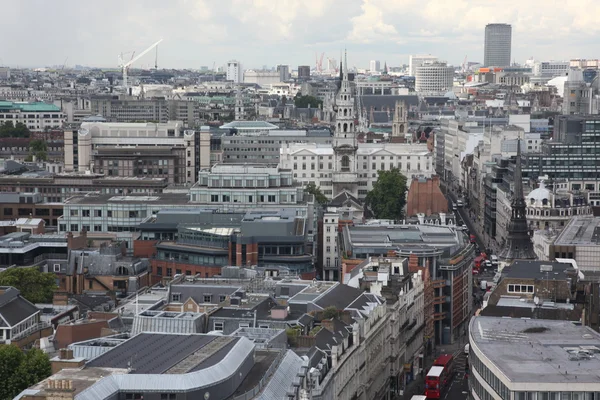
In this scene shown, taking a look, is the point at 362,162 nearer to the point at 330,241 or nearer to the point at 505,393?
the point at 330,241

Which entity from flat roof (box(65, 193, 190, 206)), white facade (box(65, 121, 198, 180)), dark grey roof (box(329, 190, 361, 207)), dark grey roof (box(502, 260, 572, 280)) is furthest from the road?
white facade (box(65, 121, 198, 180))

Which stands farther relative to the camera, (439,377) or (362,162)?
(362,162)

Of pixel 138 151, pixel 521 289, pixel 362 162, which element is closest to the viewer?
pixel 521 289

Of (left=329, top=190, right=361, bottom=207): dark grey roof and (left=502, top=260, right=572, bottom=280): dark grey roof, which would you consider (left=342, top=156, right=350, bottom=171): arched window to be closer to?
(left=329, top=190, right=361, bottom=207): dark grey roof

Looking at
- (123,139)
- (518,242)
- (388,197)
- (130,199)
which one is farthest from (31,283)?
(123,139)

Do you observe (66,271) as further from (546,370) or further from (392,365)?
(546,370)

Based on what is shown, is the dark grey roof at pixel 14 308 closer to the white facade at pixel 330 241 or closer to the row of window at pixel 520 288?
the row of window at pixel 520 288
